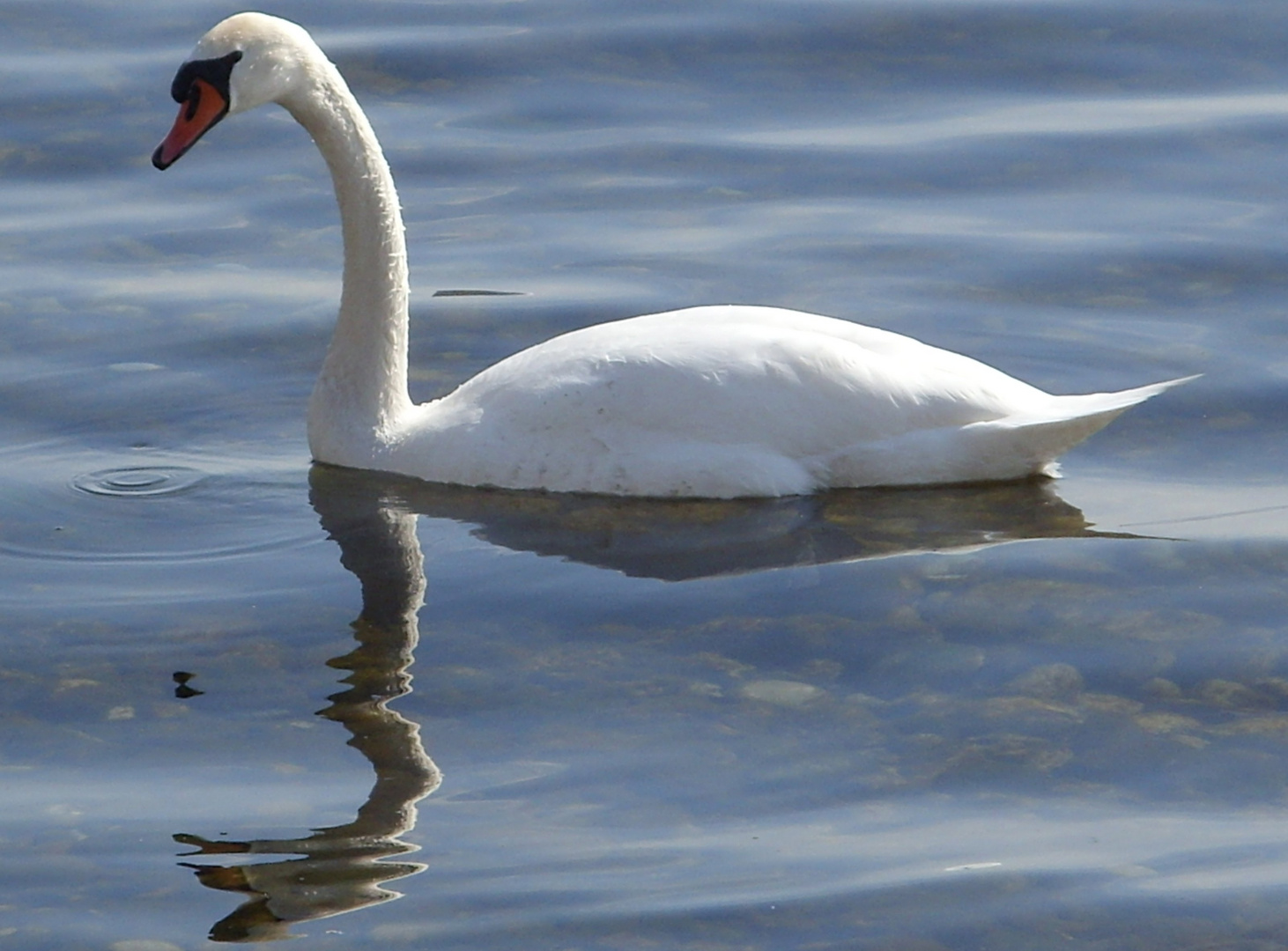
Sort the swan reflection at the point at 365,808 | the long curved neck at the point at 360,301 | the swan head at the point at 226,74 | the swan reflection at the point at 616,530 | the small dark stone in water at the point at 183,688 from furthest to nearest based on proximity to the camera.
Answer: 1. the long curved neck at the point at 360,301
2. the swan head at the point at 226,74
3. the swan reflection at the point at 616,530
4. the small dark stone in water at the point at 183,688
5. the swan reflection at the point at 365,808

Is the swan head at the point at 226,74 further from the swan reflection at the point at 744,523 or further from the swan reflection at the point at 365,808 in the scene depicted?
the swan reflection at the point at 365,808

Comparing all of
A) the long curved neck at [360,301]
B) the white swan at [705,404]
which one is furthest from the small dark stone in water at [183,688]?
the long curved neck at [360,301]

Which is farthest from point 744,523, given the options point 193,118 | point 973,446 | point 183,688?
point 193,118

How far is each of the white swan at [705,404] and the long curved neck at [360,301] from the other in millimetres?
164

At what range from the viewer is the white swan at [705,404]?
7.91m

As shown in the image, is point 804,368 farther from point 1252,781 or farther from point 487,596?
point 1252,781

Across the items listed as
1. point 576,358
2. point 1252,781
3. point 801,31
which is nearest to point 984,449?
point 576,358

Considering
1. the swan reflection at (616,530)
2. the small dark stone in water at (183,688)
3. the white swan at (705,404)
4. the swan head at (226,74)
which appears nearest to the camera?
the small dark stone in water at (183,688)

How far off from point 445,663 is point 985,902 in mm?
2008

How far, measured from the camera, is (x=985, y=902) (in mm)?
5645

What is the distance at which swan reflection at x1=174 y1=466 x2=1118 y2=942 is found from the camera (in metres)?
7.14

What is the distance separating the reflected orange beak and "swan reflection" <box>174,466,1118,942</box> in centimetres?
130

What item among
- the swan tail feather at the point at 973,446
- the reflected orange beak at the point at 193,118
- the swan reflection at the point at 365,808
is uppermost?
the reflected orange beak at the point at 193,118

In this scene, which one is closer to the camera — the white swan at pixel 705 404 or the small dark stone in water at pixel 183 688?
the small dark stone in water at pixel 183 688
